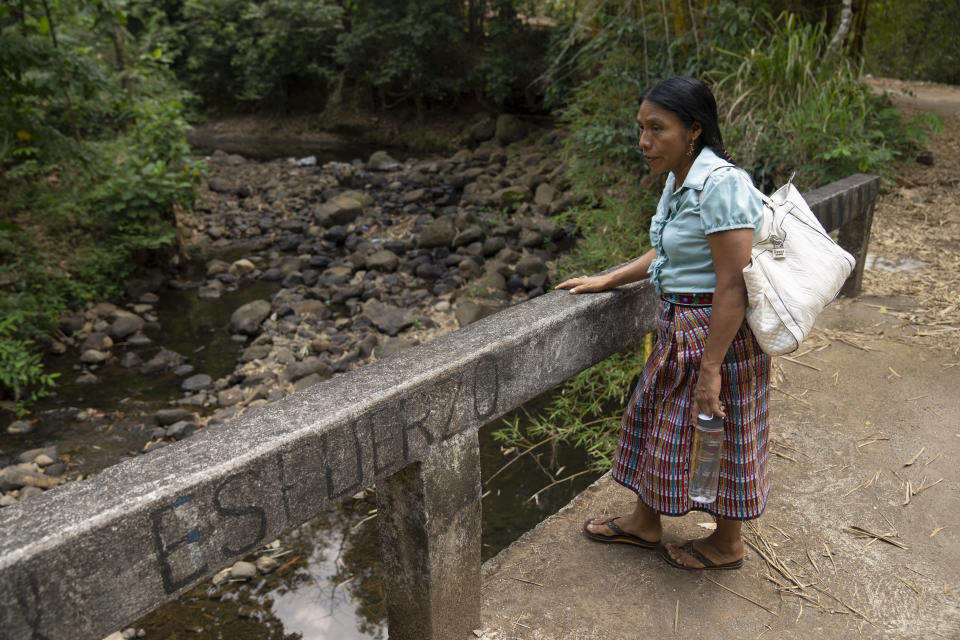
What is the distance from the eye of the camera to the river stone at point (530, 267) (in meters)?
8.43

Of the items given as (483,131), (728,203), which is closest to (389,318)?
(728,203)

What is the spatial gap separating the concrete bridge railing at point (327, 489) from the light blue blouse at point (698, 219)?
337 mm

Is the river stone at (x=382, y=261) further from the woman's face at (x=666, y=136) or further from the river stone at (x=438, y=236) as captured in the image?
the woman's face at (x=666, y=136)

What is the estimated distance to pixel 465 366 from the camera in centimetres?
189

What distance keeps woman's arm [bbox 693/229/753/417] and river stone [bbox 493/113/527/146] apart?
13359 mm

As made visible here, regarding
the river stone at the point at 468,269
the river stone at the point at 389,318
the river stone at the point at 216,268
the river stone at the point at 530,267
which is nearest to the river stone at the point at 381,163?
the river stone at the point at 216,268

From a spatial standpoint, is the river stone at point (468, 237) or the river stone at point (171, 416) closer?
the river stone at point (171, 416)

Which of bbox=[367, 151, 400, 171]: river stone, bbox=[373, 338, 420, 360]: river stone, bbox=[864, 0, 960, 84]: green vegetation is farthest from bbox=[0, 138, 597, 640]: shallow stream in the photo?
bbox=[864, 0, 960, 84]: green vegetation

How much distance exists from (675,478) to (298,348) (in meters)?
5.42

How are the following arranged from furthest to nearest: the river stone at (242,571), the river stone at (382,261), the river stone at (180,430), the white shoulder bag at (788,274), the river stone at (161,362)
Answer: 1. the river stone at (382,261)
2. the river stone at (161,362)
3. the river stone at (180,430)
4. the river stone at (242,571)
5. the white shoulder bag at (788,274)

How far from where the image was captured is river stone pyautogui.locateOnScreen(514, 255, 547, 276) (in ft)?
27.7

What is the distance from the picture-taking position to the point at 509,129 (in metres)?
14.9

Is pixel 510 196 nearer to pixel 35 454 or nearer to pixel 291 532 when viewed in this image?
pixel 35 454

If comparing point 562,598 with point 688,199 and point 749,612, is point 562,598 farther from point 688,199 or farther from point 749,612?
point 688,199
